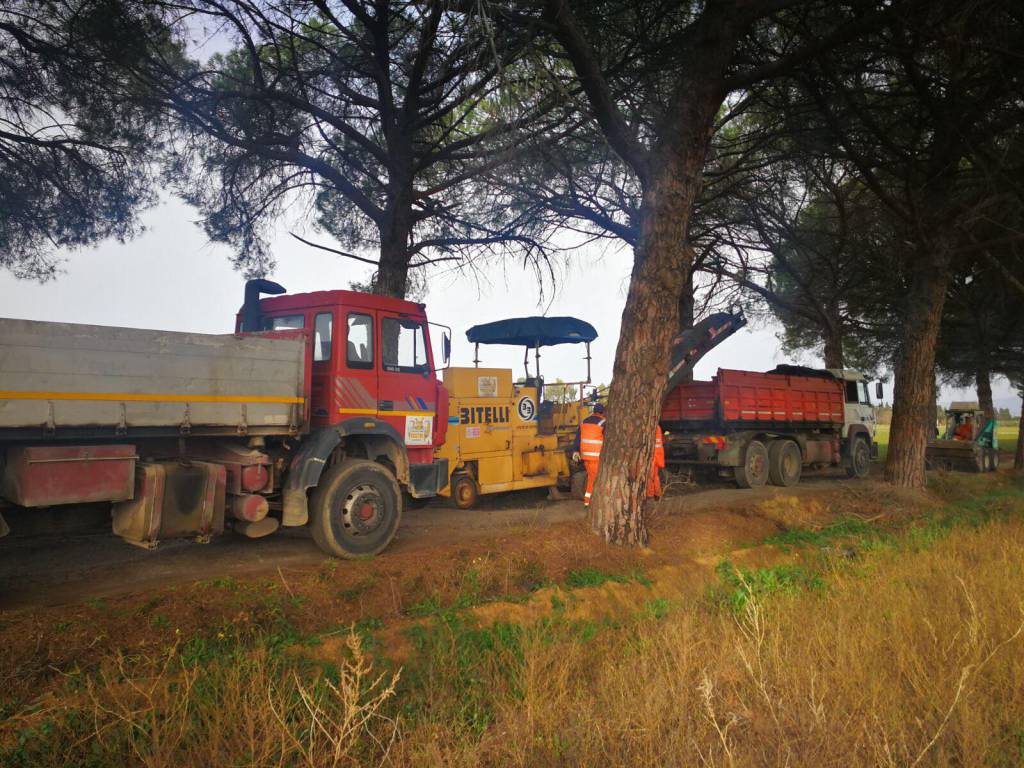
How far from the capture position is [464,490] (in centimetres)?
1093

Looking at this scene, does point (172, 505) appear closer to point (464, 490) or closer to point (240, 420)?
point (240, 420)

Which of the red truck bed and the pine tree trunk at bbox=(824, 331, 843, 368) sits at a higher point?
the pine tree trunk at bbox=(824, 331, 843, 368)

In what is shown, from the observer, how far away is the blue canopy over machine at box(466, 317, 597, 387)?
12406 millimetres

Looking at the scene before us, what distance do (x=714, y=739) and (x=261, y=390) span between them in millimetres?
4912

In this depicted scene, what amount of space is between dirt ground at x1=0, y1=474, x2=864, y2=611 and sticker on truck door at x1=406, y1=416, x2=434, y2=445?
1187 millimetres

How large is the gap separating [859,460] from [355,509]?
14.6 meters

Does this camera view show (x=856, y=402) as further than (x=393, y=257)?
Yes

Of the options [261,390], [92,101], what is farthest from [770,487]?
[92,101]

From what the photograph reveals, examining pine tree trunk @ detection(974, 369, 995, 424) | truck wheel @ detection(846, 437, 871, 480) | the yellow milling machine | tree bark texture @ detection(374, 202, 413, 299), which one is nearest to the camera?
the yellow milling machine

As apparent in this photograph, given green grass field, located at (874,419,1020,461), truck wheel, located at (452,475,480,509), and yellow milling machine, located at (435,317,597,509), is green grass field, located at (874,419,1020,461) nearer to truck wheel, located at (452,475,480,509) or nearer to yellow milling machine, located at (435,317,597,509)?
yellow milling machine, located at (435,317,597,509)

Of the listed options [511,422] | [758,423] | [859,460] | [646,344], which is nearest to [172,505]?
[646,344]

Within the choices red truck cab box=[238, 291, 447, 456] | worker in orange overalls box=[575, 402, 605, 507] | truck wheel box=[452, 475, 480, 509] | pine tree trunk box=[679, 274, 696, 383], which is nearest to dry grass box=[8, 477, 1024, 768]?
red truck cab box=[238, 291, 447, 456]

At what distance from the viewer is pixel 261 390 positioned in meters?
6.47

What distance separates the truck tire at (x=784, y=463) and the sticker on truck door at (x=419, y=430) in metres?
8.85
